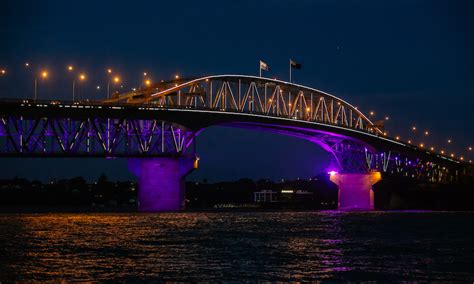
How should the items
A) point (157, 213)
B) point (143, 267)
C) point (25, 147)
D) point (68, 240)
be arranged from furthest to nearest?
1. point (157, 213)
2. point (25, 147)
3. point (68, 240)
4. point (143, 267)

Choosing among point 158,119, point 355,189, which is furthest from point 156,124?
point 355,189

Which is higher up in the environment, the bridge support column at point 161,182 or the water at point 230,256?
the bridge support column at point 161,182

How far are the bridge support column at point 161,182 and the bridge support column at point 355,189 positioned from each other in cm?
6007

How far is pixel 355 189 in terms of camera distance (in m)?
172

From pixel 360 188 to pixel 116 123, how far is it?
71591 mm

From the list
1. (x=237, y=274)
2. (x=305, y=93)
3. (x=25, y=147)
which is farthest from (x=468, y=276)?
(x=305, y=93)

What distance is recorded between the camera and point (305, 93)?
6634 inches

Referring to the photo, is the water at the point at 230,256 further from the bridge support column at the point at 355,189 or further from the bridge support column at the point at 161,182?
the bridge support column at the point at 355,189

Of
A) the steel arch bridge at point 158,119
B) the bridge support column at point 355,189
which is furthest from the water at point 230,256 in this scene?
the bridge support column at point 355,189

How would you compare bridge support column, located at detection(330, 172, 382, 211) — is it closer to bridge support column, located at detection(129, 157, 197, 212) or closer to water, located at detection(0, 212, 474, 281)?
bridge support column, located at detection(129, 157, 197, 212)

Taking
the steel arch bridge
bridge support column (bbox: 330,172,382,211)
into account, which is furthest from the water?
bridge support column (bbox: 330,172,382,211)

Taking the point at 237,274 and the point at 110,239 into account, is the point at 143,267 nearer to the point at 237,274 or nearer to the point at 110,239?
the point at 237,274

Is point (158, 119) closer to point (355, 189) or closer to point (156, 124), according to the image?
point (156, 124)

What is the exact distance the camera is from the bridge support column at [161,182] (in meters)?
117
